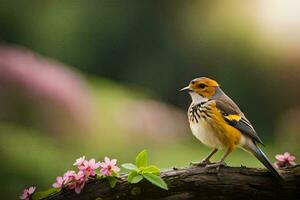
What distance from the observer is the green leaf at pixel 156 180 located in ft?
5.26

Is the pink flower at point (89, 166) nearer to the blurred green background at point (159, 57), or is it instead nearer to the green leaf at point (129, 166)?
the green leaf at point (129, 166)

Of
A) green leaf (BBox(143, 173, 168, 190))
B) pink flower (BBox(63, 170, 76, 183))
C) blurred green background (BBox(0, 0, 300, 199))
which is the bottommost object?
green leaf (BBox(143, 173, 168, 190))

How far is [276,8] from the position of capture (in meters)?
5.32

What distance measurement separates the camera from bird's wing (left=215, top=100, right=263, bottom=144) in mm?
1903

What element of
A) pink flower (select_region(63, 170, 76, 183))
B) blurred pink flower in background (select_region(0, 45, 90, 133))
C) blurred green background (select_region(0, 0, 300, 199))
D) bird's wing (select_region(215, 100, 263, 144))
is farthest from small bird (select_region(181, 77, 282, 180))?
blurred green background (select_region(0, 0, 300, 199))

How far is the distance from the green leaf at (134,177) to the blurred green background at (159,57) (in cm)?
296

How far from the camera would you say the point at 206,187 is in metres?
1.70

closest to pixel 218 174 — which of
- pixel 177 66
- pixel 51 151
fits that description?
pixel 51 151

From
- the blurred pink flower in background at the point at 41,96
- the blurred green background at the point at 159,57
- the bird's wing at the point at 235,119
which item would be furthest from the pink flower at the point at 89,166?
the blurred green background at the point at 159,57

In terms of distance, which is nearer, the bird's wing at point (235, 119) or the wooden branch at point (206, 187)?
the wooden branch at point (206, 187)

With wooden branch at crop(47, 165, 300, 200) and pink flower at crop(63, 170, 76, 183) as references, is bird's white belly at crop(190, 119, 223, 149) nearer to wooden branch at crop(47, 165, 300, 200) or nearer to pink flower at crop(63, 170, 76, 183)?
wooden branch at crop(47, 165, 300, 200)

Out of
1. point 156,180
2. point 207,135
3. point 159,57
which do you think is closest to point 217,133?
point 207,135

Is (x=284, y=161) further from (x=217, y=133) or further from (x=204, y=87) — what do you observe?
(x=204, y=87)

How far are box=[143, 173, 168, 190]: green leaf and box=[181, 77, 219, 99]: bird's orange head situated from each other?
15.4 inches
